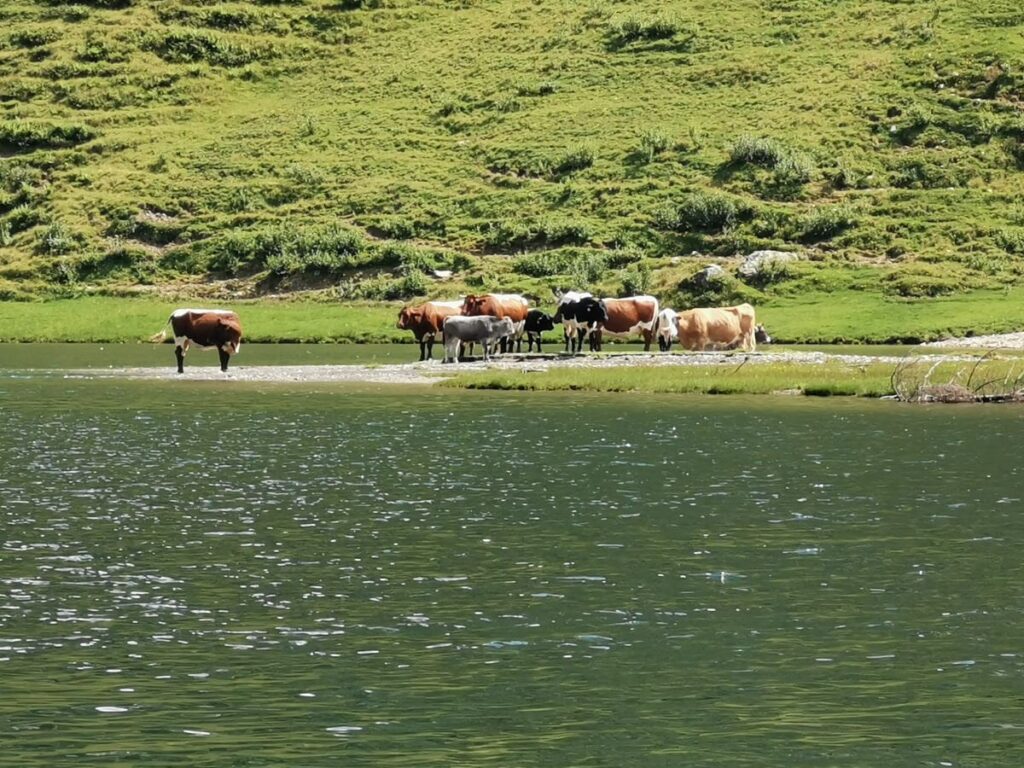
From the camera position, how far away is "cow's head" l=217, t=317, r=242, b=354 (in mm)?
62406

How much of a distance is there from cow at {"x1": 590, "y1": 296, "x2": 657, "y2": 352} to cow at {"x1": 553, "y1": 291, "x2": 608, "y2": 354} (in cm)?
91

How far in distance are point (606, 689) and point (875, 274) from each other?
71553 millimetres

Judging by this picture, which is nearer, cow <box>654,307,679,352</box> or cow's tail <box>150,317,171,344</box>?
cow <box>654,307,679,352</box>

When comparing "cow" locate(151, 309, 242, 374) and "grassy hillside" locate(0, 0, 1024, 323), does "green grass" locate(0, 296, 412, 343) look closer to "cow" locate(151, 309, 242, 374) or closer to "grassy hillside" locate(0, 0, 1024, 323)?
"grassy hillside" locate(0, 0, 1024, 323)

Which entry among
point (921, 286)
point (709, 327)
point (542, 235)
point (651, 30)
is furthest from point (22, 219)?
point (709, 327)

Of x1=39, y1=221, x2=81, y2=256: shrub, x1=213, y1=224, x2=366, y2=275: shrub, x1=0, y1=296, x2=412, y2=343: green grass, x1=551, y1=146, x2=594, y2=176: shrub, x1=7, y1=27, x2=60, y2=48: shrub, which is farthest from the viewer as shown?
x1=7, y1=27, x2=60, y2=48: shrub

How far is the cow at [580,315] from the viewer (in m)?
67.7

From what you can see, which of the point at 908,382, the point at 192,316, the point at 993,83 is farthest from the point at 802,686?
the point at 993,83

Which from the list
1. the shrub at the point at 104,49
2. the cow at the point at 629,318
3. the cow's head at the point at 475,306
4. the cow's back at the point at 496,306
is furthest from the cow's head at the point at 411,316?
the shrub at the point at 104,49

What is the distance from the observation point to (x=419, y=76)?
132 meters

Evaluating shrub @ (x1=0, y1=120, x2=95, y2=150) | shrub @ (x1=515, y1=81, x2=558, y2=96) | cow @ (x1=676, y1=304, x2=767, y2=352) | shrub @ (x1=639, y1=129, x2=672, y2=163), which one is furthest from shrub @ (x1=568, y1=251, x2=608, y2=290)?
shrub @ (x1=0, y1=120, x2=95, y2=150)

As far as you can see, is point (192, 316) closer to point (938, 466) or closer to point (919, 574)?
point (938, 466)

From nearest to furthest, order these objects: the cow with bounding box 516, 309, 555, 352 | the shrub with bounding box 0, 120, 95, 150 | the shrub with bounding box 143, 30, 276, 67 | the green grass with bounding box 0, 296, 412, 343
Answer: the cow with bounding box 516, 309, 555, 352 → the green grass with bounding box 0, 296, 412, 343 → the shrub with bounding box 0, 120, 95, 150 → the shrub with bounding box 143, 30, 276, 67

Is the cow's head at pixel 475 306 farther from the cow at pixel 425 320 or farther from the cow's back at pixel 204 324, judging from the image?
the cow's back at pixel 204 324
